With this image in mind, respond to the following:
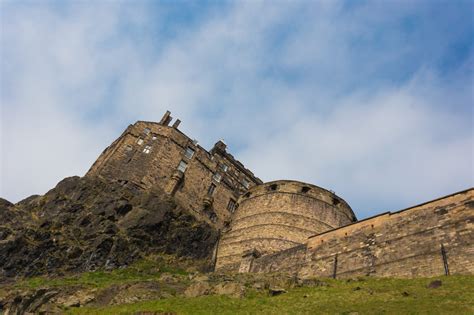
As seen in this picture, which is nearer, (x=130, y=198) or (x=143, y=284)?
(x=143, y=284)

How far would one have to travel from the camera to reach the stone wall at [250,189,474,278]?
18266 millimetres

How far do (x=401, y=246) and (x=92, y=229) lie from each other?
55.6 ft

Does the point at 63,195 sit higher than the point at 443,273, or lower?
higher

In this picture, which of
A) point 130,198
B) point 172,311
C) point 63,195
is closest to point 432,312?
point 172,311

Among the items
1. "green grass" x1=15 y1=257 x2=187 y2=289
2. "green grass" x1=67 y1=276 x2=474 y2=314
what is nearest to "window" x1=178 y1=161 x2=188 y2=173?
"green grass" x1=15 y1=257 x2=187 y2=289

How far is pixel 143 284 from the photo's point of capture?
19.6m

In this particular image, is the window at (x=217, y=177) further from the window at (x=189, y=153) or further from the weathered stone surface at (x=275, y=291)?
the weathered stone surface at (x=275, y=291)

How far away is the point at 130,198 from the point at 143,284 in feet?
34.4

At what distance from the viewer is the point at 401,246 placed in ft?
65.9

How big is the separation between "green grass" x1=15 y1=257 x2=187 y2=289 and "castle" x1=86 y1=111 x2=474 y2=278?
4.53 metres

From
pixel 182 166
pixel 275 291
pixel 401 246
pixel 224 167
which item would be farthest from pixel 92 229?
pixel 401 246

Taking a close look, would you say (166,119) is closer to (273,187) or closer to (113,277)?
(273,187)

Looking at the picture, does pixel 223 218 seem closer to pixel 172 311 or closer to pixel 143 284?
pixel 143 284

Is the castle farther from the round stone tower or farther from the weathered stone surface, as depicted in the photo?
the weathered stone surface
